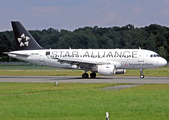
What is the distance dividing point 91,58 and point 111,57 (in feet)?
9.11

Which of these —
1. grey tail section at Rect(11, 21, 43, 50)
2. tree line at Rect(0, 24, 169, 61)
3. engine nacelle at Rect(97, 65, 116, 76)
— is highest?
tree line at Rect(0, 24, 169, 61)

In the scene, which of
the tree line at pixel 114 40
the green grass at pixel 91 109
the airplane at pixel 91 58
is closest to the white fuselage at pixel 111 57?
Answer: the airplane at pixel 91 58

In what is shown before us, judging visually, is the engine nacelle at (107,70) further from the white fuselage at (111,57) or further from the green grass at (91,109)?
the green grass at (91,109)

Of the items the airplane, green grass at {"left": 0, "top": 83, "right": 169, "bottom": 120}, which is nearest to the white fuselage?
the airplane

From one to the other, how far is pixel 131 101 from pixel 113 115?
14.3 ft

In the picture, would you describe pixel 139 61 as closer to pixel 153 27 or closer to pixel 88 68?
pixel 88 68

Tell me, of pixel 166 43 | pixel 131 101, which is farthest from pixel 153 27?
pixel 131 101

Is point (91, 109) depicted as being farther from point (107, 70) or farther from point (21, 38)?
point (21, 38)

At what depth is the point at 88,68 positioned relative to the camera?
4288cm

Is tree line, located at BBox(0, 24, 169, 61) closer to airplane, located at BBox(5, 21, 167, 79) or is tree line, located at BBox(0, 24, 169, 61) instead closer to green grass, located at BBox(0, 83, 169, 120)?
airplane, located at BBox(5, 21, 167, 79)

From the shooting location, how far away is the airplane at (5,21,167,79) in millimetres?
41969

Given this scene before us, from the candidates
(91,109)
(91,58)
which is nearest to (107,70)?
(91,58)

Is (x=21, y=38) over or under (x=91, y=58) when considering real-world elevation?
over

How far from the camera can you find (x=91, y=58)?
44031mm
